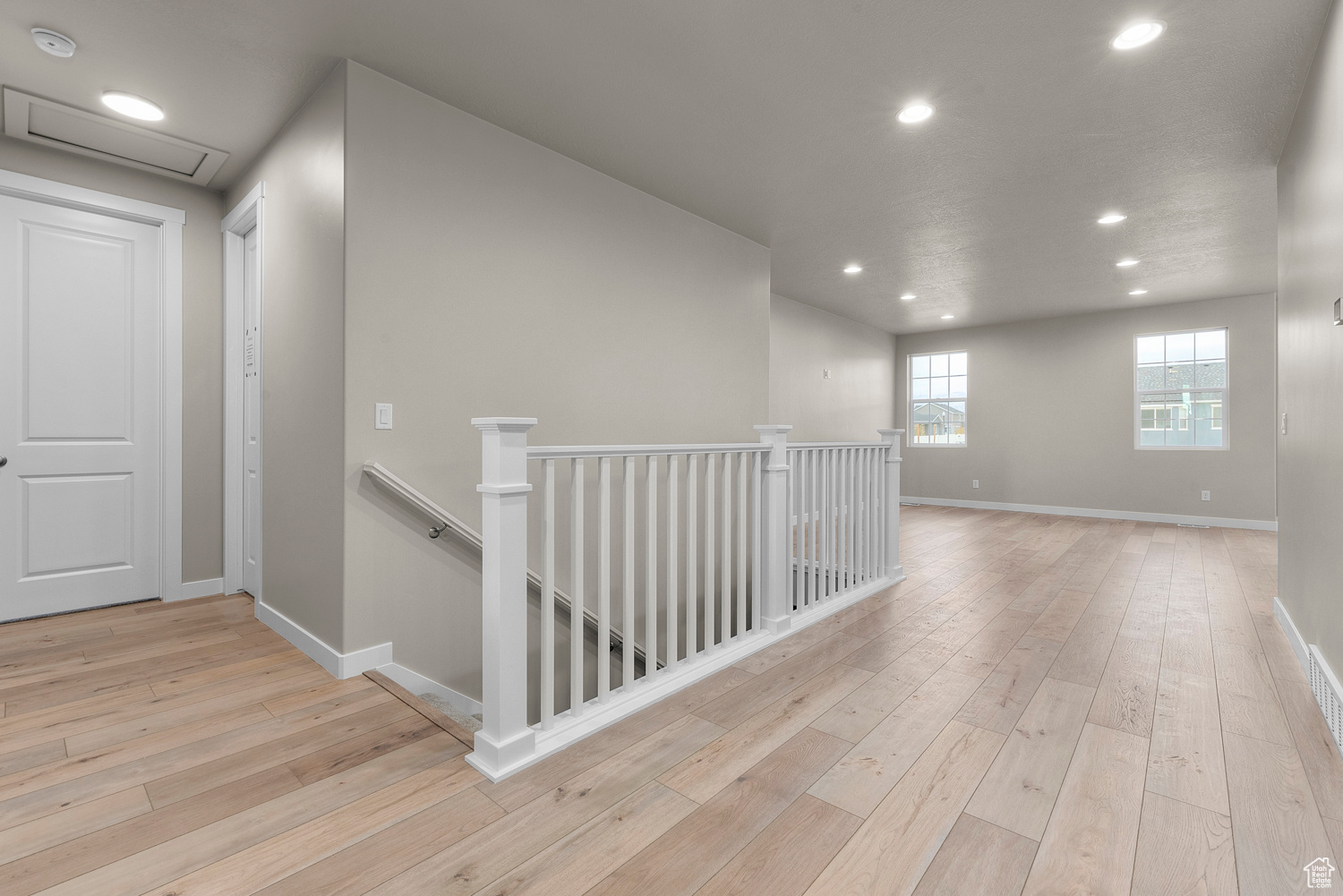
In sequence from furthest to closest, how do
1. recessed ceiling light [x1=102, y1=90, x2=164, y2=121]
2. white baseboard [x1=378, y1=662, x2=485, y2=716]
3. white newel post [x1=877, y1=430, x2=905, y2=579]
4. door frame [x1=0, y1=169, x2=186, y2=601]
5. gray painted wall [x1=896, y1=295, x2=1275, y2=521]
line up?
gray painted wall [x1=896, y1=295, x2=1275, y2=521] → white newel post [x1=877, y1=430, x2=905, y2=579] → door frame [x1=0, y1=169, x2=186, y2=601] → recessed ceiling light [x1=102, y1=90, x2=164, y2=121] → white baseboard [x1=378, y1=662, x2=485, y2=716]

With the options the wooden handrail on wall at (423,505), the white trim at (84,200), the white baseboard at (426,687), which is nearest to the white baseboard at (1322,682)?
the wooden handrail on wall at (423,505)

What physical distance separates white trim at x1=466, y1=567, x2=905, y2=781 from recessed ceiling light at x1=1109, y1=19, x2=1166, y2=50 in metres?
2.61

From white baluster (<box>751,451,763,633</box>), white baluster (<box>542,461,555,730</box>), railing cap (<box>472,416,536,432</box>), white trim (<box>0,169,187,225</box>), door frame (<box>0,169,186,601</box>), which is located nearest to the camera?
railing cap (<box>472,416,536,432</box>)

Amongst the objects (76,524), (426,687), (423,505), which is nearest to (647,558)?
(423,505)

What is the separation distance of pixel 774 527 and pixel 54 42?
3332 mm

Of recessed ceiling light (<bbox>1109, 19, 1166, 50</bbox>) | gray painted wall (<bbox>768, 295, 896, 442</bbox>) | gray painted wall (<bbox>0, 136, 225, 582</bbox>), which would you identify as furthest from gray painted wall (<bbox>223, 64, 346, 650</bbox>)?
gray painted wall (<bbox>768, 295, 896, 442</bbox>)

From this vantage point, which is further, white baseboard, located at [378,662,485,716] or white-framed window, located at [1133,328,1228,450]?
white-framed window, located at [1133,328,1228,450]

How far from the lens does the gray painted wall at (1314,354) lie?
6.68 ft

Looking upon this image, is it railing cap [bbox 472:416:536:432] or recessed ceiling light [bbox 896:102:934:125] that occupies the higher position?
recessed ceiling light [bbox 896:102:934:125]

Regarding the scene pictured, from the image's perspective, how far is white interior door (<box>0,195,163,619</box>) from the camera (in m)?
2.98

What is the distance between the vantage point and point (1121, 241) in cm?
457

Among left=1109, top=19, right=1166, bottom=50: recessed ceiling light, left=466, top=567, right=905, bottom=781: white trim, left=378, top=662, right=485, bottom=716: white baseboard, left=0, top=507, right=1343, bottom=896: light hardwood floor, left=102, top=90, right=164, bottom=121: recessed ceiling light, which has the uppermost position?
left=1109, top=19, right=1166, bottom=50: recessed ceiling light

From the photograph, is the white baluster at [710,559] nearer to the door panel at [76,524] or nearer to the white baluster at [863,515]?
the white baluster at [863,515]

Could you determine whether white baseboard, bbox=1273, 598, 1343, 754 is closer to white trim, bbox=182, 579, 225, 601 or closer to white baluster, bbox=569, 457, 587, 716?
white baluster, bbox=569, 457, 587, 716
